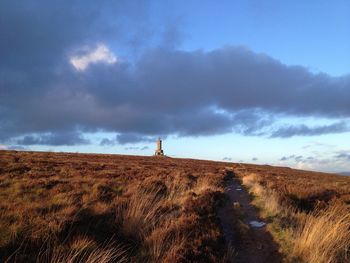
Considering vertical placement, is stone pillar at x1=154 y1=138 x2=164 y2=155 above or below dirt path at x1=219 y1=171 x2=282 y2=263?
above

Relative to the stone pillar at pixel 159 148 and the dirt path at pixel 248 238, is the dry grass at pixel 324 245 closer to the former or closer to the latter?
the dirt path at pixel 248 238

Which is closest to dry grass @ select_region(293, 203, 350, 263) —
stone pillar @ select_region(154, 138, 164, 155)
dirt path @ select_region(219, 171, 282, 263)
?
dirt path @ select_region(219, 171, 282, 263)

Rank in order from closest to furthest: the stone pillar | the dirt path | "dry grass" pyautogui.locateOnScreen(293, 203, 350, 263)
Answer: "dry grass" pyautogui.locateOnScreen(293, 203, 350, 263)
the dirt path
the stone pillar

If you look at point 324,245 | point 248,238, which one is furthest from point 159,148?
point 324,245

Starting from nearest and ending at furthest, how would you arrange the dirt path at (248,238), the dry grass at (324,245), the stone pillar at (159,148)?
1. the dry grass at (324,245)
2. the dirt path at (248,238)
3. the stone pillar at (159,148)

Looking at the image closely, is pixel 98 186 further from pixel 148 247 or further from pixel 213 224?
pixel 148 247

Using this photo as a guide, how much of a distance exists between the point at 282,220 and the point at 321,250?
3709mm

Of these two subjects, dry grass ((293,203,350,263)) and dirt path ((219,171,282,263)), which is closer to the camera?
dry grass ((293,203,350,263))

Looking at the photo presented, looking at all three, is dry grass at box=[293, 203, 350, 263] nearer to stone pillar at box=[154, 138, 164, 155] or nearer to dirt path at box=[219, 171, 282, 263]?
dirt path at box=[219, 171, 282, 263]

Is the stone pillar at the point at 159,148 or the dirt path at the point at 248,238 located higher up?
the stone pillar at the point at 159,148

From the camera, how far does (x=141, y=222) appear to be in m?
9.43

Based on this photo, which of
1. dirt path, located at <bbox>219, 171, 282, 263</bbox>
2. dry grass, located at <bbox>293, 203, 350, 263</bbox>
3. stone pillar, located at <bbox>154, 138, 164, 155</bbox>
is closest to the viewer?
dry grass, located at <bbox>293, 203, 350, 263</bbox>

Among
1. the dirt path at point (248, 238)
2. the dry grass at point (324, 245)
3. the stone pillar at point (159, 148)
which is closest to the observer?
the dry grass at point (324, 245)

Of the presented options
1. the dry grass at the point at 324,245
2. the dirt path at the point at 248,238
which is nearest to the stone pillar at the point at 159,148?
the dirt path at the point at 248,238
